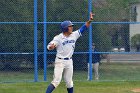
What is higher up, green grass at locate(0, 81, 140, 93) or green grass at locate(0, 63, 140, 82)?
green grass at locate(0, 63, 140, 82)

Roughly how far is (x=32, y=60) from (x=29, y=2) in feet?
7.04

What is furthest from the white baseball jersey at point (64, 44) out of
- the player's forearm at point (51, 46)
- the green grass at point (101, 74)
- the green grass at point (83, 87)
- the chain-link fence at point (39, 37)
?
the chain-link fence at point (39, 37)

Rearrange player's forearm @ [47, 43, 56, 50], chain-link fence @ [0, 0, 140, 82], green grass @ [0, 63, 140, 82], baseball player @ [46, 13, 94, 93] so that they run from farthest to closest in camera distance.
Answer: chain-link fence @ [0, 0, 140, 82] → green grass @ [0, 63, 140, 82] → baseball player @ [46, 13, 94, 93] → player's forearm @ [47, 43, 56, 50]

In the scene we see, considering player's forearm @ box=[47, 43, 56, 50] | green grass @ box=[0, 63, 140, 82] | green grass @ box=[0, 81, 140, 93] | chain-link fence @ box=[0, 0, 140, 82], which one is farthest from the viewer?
chain-link fence @ box=[0, 0, 140, 82]

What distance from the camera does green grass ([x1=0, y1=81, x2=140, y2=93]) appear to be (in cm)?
1313

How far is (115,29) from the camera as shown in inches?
720

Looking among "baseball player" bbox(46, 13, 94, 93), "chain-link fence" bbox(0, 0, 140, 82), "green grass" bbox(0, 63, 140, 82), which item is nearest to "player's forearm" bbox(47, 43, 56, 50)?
"baseball player" bbox(46, 13, 94, 93)

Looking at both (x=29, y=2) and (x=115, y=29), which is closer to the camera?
(x=29, y=2)

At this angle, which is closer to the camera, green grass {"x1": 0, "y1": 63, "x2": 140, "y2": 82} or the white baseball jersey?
the white baseball jersey

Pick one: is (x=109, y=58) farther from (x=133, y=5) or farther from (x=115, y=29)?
(x=133, y=5)

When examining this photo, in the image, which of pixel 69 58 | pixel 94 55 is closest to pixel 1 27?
pixel 94 55

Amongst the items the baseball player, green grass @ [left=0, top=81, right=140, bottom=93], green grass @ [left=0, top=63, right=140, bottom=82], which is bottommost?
green grass @ [left=0, top=81, right=140, bottom=93]

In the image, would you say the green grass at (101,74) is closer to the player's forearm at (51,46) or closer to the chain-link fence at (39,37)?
the chain-link fence at (39,37)

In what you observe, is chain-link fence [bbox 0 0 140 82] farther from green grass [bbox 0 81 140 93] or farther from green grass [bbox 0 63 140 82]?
green grass [bbox 0 81 140 93]
